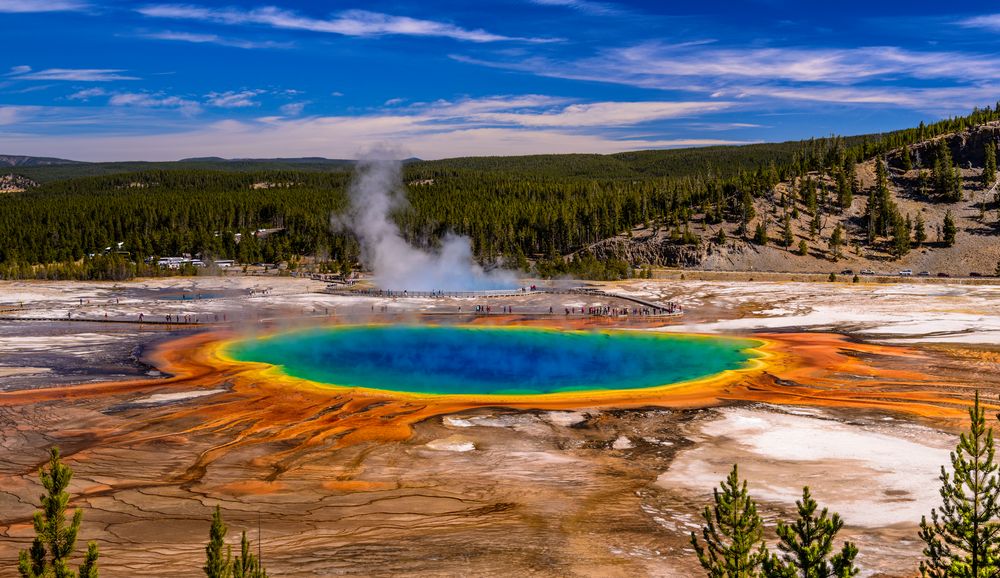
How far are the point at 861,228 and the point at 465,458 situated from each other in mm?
102484

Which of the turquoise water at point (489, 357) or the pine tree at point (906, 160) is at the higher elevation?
the pine tree at point (906, 160)

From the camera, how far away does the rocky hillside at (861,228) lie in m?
99.6

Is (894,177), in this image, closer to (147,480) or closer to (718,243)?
(718,243)

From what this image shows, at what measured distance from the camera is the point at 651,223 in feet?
391

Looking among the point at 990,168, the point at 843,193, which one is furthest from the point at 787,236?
the point at 990,168

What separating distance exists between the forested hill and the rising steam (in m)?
3.84

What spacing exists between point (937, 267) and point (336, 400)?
90.1 meters

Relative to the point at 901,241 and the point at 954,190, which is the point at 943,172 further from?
the point at 901,241

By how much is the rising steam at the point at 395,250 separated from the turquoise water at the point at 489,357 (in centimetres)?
2940

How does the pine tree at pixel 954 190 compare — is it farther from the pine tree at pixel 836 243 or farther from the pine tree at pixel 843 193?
the pine tree at pixel 836 243

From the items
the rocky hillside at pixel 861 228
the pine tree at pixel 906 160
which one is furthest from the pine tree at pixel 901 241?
the pine tree at pixel 906 160

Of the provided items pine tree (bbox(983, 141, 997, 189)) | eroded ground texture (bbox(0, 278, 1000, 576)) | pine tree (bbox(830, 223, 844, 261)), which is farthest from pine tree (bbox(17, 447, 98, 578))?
pine tree (bbox(983, 141, 997, 189))

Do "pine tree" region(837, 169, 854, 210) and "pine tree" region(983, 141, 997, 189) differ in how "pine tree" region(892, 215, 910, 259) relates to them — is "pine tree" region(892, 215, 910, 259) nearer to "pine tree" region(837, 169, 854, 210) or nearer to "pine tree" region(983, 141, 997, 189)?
"pine tree" region(837, 169, 854, 210)

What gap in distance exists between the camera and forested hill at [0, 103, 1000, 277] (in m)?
102
